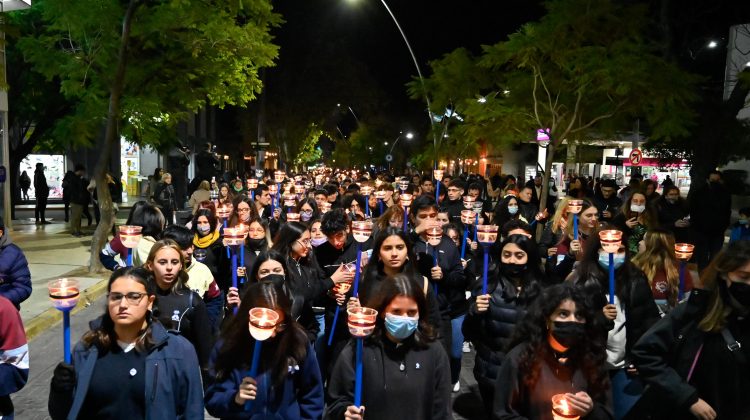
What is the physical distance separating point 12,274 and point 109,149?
312 inches

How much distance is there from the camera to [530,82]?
17875mm

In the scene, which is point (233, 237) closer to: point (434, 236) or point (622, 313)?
point (434, 236)

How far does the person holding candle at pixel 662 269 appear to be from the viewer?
5.50 m

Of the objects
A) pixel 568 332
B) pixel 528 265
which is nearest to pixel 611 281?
pixel 528 265

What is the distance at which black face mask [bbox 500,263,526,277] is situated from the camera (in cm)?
486

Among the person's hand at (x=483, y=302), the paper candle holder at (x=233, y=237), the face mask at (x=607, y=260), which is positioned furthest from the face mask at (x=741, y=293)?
the paper candle holder at (x=233, y=237)

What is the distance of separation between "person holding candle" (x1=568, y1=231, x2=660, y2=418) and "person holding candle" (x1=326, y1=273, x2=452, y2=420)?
4.52 feet

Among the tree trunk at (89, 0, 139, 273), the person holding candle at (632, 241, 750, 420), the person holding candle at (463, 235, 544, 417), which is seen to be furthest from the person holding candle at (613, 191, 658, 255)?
the tree trunk at (89, 0, 139, 273)

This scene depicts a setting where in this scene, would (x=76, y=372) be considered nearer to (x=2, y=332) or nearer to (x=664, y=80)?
(x=2, y=332)

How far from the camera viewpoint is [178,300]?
4.71m

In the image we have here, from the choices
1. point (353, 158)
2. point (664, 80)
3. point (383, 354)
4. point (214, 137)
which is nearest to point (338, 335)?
point (383, 354)

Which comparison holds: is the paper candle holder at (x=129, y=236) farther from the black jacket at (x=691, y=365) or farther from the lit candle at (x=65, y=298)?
the black jacket at (x=691, y=365)

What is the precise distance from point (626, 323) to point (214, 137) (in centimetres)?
4935

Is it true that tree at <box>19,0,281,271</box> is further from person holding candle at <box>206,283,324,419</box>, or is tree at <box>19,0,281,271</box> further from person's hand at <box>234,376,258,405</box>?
person's hand at <box>234,376,258,405</box>
